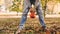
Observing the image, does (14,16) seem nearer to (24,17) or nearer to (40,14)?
(24,17)

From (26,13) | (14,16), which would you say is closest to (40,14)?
(26,13)

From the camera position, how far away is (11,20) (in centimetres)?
222

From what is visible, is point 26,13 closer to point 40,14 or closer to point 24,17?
point 24,17

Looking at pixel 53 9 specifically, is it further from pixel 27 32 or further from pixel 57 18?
pixel 27 32

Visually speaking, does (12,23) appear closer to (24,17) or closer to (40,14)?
(24,17)

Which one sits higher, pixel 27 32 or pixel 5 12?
pixel 5 12

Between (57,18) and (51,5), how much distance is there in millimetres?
170

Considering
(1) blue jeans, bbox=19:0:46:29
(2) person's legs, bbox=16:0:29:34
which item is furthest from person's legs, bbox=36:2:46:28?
(2) person's legs, bbox=16:0:29:34

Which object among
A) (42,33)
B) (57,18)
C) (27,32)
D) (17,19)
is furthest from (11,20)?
(57,18)

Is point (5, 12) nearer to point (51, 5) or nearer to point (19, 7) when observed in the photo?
point (19, 7)

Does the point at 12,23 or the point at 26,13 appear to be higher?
the point at 26,13

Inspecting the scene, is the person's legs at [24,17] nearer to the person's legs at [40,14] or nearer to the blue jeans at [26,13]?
the blue jeans at [26,13]

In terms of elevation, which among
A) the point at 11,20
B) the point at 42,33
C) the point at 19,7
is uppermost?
the point at 19,7

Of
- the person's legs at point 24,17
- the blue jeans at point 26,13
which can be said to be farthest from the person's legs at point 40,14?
the person's legs at point 24,17
